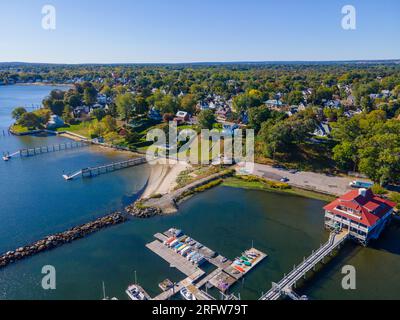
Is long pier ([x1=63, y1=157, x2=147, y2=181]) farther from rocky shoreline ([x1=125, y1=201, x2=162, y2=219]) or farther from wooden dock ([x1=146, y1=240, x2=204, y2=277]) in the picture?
wooden dock ([x1=146, y1=240, x2=204, y2=277])

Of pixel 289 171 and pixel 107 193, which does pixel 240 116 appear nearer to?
pixel 289 171

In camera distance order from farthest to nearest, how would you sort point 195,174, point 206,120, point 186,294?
point 206,120 → point 195,174 → point 186,294

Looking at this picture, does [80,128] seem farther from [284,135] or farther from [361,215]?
[361,215]

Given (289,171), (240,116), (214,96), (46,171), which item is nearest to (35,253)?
(46,171)

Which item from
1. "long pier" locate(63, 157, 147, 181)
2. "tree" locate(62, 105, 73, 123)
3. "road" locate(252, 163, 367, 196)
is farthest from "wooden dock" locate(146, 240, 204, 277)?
"tree" locate(62, 105, 73, 123)

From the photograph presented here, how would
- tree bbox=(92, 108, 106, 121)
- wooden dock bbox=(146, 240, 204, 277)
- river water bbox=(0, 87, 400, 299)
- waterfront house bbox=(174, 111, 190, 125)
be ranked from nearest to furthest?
river water bbox=(0, 87, 400, 299) → wooden dock bbox=(146, 240, 204, 277) → waterfront house bbox=(174, 111, 190, 125) → tree bbox=(92, 108, 106, 121)

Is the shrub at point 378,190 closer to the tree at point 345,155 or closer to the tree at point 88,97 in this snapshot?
the tree at point 345,155

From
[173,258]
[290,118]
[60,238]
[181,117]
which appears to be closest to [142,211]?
[60,238]
